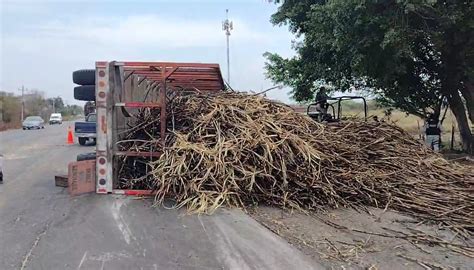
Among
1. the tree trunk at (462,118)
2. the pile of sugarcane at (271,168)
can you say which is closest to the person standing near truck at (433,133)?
the tree trunk at (462,118)

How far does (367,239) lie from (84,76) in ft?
21.6

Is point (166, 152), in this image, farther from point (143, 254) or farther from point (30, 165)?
point (30, 165)

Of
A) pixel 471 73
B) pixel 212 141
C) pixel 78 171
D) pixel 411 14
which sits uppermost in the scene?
pixel 411 14

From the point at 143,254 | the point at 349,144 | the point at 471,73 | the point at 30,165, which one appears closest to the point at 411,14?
the point at 471,73

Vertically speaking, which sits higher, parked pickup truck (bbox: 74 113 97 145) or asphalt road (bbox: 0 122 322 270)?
parked pickup truck (bbox: 74 113 97 145)

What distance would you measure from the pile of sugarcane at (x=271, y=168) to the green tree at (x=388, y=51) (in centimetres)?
484

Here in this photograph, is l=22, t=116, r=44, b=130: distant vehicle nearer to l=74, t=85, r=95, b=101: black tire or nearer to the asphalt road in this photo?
l=74, t=85, r=95, b=101: black tire

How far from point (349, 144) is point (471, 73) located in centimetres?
742

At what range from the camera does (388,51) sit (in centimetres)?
1434

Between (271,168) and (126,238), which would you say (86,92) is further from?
(126,238)

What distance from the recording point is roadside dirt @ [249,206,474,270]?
17.8 ft

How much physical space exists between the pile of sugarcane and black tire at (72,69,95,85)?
4.56ft

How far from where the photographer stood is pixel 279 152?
807 centimetres

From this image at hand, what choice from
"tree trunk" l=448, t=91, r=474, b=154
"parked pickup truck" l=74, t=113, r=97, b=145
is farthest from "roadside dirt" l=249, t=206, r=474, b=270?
"parked pickup truck" l=74, t=113, r=97, b=145
